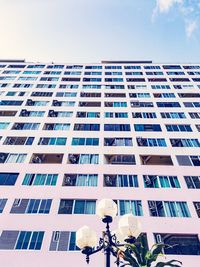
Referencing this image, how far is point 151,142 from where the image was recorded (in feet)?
74.0

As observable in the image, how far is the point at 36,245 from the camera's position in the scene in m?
14.5

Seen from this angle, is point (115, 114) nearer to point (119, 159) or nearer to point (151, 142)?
point (151, 142)

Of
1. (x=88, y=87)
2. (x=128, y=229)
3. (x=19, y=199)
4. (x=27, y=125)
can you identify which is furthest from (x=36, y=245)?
(x=88, y=87)

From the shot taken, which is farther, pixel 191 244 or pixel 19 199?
Answer: pixel 19 199

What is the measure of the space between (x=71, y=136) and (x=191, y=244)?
14.0 meters

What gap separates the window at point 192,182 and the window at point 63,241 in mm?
9908

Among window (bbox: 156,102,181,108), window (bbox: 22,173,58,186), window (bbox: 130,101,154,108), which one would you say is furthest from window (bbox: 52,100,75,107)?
window (bbox: 22,173,58,186)

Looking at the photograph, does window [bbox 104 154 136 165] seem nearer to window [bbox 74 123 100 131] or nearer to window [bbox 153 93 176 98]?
Answer: window [bbox 74 123 100 131]

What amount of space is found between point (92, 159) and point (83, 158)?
32.8 inches

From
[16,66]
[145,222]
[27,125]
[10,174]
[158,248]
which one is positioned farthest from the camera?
[16,66]

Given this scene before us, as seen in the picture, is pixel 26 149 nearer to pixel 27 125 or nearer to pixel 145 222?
pixel 27 125

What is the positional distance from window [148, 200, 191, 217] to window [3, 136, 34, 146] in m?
13.1

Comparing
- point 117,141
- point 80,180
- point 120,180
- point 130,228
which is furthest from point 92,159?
point 130,228

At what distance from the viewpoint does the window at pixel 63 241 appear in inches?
565
